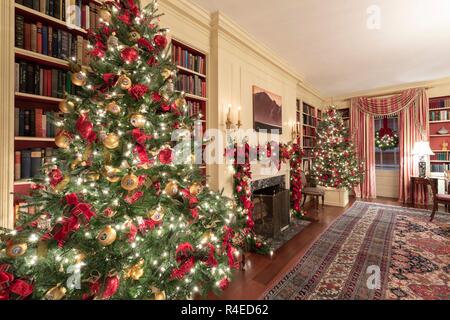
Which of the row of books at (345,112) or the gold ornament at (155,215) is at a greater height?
the row of books at (345,112)

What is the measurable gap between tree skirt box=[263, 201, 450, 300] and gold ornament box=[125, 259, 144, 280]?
51.7 inches

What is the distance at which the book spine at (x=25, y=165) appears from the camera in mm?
1555

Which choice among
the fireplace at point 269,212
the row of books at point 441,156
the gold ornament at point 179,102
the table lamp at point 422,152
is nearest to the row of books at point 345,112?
the table lamp at point 422,152

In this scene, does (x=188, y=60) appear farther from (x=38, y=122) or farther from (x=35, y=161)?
(x=35, y=161)

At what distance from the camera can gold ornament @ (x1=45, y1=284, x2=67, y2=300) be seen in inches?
38.9

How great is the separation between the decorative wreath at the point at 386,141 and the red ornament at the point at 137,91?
7.16 m

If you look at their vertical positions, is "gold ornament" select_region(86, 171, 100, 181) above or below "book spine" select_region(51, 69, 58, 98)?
below

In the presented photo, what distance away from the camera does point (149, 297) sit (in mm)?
1279

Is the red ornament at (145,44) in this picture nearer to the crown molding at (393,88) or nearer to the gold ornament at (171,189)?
the gold ornament at (171,189)

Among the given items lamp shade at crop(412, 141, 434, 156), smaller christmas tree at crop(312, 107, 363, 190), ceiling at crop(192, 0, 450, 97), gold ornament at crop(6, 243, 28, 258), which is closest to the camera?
gold ornament at crop(6, 243, 28, 258)

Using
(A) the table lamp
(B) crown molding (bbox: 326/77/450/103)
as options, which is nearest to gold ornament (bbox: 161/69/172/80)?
(A) the table lamp

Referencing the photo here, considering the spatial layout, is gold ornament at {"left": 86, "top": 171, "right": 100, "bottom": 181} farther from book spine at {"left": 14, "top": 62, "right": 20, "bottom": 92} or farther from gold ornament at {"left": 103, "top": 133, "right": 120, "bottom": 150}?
book spine at {"left": 14, "top": 62, "right": 20, "bottom": 92}

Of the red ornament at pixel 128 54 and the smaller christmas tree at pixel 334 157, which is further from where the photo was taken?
the smaller christmas tree at pixel 334 157

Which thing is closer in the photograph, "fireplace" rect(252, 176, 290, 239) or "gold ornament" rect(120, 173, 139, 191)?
"gold ornament" rect(120, 173, 139, 191)
